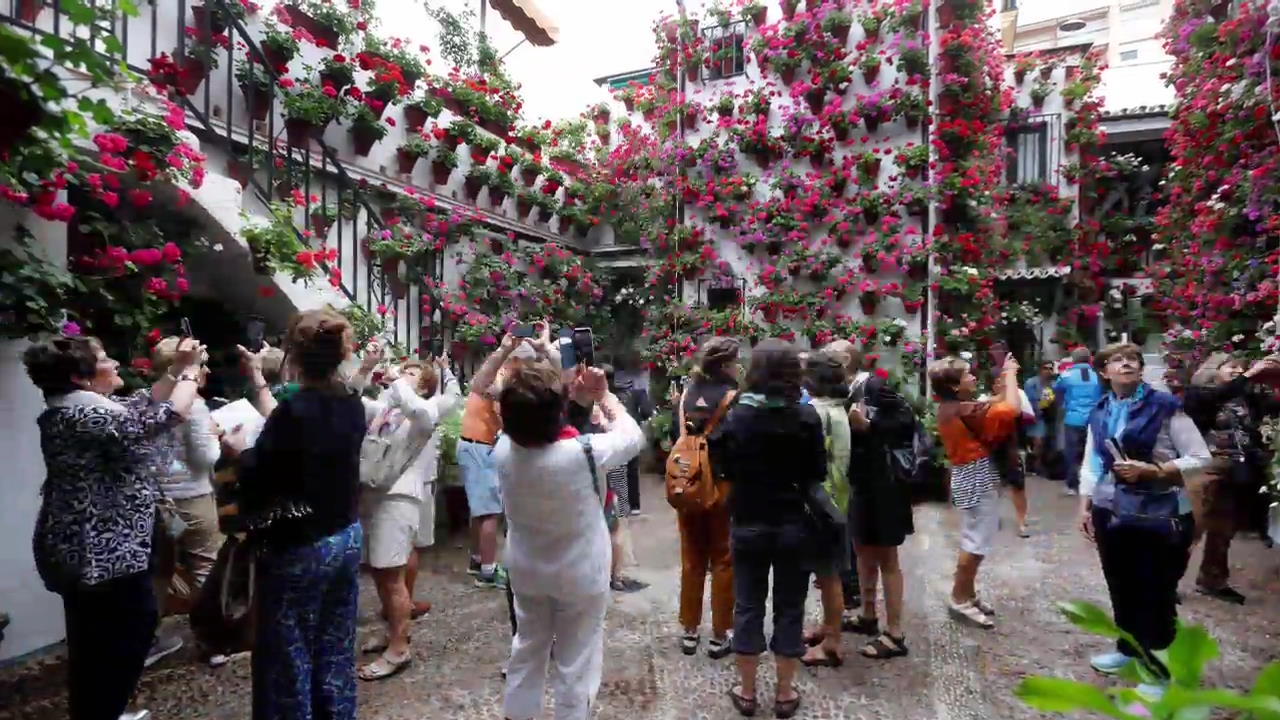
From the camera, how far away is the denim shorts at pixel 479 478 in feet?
16.6

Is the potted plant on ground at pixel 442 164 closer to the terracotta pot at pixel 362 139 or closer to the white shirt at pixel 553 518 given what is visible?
the terracotta pot at pixel 362 139

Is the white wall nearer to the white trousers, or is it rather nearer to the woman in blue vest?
the white trousers

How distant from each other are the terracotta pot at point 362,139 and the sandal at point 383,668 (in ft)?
16.5

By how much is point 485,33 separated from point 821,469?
8719mm

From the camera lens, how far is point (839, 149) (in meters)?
10.1

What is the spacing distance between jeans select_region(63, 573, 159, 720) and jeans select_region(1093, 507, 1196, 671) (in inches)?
167

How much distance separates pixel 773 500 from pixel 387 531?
1.95 m

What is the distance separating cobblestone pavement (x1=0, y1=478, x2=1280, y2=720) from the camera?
11.8 feet

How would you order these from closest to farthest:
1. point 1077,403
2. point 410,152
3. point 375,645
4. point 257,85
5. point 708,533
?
point 708,533
point 375,645
point 257,85
point 410,152
point 1077,403

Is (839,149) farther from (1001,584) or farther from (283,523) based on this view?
(283,523)

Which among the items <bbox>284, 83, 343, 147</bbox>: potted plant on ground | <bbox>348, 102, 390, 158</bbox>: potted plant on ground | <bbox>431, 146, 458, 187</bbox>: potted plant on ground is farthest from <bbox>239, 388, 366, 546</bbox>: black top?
<bbox>431, 146, 458, 187</bbox>: potted plant on ground

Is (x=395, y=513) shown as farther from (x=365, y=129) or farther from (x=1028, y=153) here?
(x=1028, y=153)

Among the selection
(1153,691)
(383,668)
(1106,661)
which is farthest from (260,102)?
(1106,661)

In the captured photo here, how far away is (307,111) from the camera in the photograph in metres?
6.23
